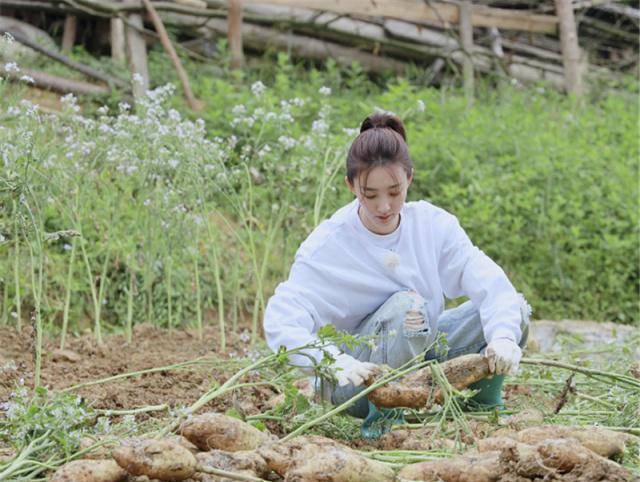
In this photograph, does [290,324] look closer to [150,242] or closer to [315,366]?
[315,366]

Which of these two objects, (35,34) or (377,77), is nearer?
(35,34)

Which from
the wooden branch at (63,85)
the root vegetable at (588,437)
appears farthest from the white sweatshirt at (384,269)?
the wooden branch at (63,85)

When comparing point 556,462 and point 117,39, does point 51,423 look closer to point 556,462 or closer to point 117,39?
point 556,462

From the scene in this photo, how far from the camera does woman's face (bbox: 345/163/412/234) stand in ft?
8.89

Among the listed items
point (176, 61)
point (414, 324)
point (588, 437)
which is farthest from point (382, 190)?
point (176, 61)

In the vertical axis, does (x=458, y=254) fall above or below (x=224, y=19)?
below

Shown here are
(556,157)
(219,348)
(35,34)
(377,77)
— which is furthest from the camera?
(377,77)

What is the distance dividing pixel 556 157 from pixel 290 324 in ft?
13.6

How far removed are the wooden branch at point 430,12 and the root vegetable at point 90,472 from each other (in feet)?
19.8

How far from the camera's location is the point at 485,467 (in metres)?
2.05

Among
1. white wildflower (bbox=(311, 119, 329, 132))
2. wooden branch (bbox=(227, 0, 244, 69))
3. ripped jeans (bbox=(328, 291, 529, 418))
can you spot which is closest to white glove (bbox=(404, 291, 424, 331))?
ripped jeans (bbox=(328, 291, 529, 418))

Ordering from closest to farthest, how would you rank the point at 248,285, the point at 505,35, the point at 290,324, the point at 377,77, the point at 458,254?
the point at 290,324, the point at 458,254, the point at 248,285, the point at 377,77, the point at 505,35

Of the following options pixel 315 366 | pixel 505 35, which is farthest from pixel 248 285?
pixel 505 35

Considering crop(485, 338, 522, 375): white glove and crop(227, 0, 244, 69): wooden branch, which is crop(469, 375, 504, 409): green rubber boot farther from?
crop(227, 0, 244, 69): wooden branch
